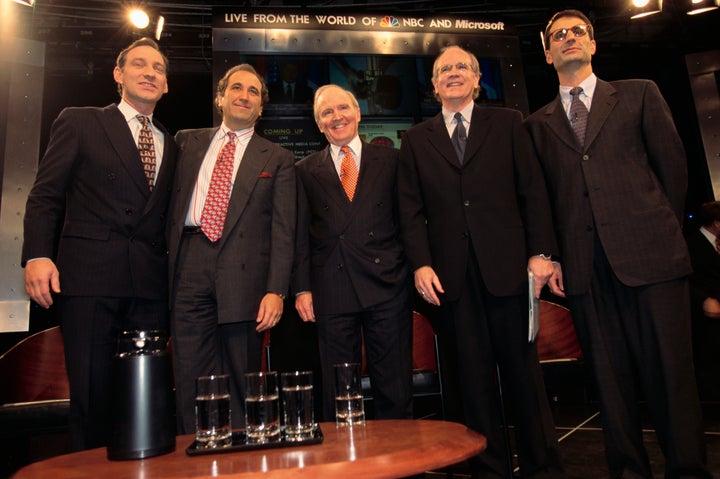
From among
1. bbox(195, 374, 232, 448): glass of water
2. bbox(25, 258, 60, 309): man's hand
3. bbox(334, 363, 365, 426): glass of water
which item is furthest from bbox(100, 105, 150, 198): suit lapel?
bbox(334, 363, 365, 426): glass of water

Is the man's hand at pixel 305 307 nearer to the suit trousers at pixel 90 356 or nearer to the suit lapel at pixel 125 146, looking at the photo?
the suit trousers at pixel 90 356

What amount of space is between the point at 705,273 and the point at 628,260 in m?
2.56

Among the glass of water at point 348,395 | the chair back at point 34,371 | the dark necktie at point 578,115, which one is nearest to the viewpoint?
the glass of water at point 348,395

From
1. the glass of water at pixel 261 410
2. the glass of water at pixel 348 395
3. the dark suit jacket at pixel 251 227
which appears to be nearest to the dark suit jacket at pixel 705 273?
the dark suit jacket at pixel 251 227

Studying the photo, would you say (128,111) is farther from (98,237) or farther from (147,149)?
(98,237)

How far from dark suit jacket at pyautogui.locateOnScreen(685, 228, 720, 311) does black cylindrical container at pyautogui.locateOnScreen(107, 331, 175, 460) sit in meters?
3.91

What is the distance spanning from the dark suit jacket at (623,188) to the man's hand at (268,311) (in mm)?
1125

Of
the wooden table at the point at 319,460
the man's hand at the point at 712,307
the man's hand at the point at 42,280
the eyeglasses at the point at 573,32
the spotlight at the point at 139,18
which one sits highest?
the spotlight at the point at 139,18

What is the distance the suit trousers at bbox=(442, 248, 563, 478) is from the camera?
183cm

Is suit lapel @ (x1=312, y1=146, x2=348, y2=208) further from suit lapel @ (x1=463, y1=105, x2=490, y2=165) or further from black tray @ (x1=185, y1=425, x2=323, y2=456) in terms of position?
black tray @ (x1=185, y1=425, x2=323, y2=456)

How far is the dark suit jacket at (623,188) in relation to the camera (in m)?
1.92

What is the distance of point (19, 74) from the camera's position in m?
4.57

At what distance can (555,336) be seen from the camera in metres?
3.11

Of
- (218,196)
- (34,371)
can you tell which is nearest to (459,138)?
(218,196)
